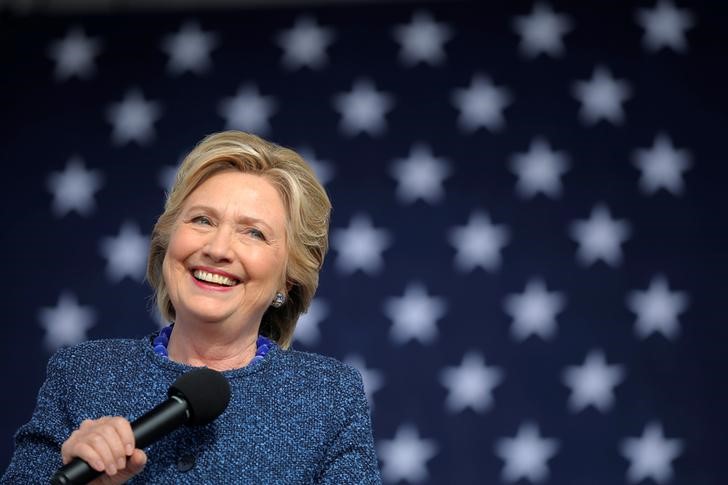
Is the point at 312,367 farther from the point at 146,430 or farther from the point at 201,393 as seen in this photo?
the point at 146,430

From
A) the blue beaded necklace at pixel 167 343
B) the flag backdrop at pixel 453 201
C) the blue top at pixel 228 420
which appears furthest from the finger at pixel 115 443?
the flag backdrop at pixel 453 201

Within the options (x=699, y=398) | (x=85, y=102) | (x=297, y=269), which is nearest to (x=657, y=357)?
(x=699, y=398)

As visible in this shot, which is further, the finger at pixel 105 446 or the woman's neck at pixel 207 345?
the woman's neck at pixel 207 345

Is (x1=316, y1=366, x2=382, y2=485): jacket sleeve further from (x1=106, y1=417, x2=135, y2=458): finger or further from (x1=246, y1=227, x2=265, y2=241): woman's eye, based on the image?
(x1=106, y1=417, x2=135, y2=458): finger

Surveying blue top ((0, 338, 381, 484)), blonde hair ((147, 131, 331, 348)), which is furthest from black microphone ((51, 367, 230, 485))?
blonde hair ((147, 131, 331, 348))

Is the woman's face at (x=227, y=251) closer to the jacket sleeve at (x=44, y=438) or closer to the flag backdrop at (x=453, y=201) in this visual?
the jacket sleeve at (x=44, y=438)

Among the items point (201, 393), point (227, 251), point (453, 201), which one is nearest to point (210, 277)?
point (227, 251)

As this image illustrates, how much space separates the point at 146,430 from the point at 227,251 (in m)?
0.41

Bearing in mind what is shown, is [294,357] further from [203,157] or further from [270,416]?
[203,157]

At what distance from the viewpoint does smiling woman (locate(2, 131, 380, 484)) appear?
1322 mm

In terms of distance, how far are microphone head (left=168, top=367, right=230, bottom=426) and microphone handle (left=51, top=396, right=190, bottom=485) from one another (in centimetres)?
1

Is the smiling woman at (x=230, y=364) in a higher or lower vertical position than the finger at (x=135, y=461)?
higher

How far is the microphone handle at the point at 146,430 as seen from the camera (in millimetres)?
920

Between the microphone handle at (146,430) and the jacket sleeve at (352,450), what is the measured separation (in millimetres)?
364
